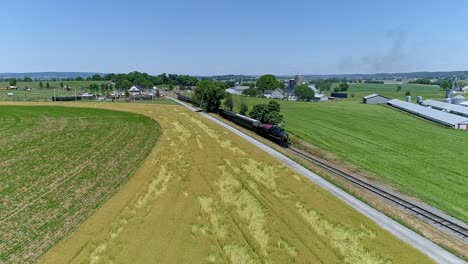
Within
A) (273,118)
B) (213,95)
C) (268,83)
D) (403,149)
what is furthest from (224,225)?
(268,83)

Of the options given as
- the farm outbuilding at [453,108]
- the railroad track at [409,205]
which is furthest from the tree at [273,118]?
the farm outbuilding at [453,108]

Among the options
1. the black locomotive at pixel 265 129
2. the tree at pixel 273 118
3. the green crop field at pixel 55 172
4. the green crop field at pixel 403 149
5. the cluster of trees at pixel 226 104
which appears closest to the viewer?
the green crop field at pixel 55 172

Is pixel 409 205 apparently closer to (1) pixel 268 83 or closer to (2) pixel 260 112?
(2) pixel 260 112

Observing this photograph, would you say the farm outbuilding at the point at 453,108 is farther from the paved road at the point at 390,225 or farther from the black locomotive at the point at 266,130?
the paved road at the point at 390,225

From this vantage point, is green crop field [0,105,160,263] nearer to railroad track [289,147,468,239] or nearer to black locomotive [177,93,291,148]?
black locomotive [177,93,291,148]

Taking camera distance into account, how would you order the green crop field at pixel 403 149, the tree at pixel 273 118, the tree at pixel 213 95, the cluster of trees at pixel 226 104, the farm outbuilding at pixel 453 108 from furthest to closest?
the farm outbuilding at pixel 453 108, the tree at pixel 213 95, the cluster of trees at pixel 226 104, the tree at pixel 273 118, the green crop field at pixel 403 149

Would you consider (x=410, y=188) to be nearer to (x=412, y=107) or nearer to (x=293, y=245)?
(x=293, y=245)

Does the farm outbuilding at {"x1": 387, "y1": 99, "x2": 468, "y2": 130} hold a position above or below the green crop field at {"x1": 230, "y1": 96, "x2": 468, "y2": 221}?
above

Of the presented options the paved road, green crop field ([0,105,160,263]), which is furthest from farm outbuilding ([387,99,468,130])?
green crop field ([0,105,160,263])
